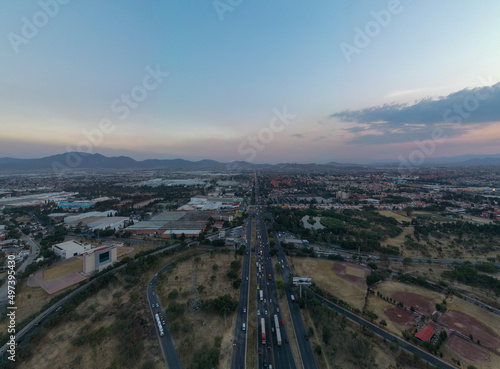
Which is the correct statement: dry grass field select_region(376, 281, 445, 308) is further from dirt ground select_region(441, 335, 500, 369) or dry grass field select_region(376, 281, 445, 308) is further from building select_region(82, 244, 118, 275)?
building select_region(82, 244, 118, 275)

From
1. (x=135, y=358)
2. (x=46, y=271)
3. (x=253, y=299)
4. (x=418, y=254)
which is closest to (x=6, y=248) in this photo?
(x=46, y=271)

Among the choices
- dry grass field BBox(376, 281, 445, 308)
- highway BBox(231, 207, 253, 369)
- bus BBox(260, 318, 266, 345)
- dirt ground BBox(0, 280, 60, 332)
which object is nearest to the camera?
highway BBox(231, 207, 253, 369)

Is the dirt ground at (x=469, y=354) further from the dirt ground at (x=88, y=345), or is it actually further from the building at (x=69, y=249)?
the building at (x=69, y=249)

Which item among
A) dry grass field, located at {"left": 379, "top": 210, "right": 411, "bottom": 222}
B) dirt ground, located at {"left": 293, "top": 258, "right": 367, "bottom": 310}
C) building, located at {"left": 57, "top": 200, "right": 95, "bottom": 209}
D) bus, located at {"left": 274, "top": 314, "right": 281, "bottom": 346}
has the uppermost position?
building, located at {"left": 57, "top": 200, "right": 95, "bottom": 209}

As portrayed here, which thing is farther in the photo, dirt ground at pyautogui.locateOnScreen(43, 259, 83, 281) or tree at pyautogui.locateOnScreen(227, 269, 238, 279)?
dirt ground at pyautogui.locateOnScreen(43, 259, 83, 281)

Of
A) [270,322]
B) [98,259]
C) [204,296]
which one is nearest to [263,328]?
[270,322]

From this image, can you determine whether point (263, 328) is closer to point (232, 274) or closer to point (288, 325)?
point (288, 325)

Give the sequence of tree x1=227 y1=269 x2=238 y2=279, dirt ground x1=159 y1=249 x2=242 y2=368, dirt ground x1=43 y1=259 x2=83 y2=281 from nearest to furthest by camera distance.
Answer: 1. dirt ground x1=159 y1=249 x2=242 y2=368
2. tree x1=227 y1=269 x2=238 y2=279
3. dirt ground x1=43 y1=259 x2=83 y2=281

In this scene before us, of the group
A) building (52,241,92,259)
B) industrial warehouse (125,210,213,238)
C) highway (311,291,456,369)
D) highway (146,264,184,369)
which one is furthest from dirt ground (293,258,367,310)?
building (52,241,92,259)
